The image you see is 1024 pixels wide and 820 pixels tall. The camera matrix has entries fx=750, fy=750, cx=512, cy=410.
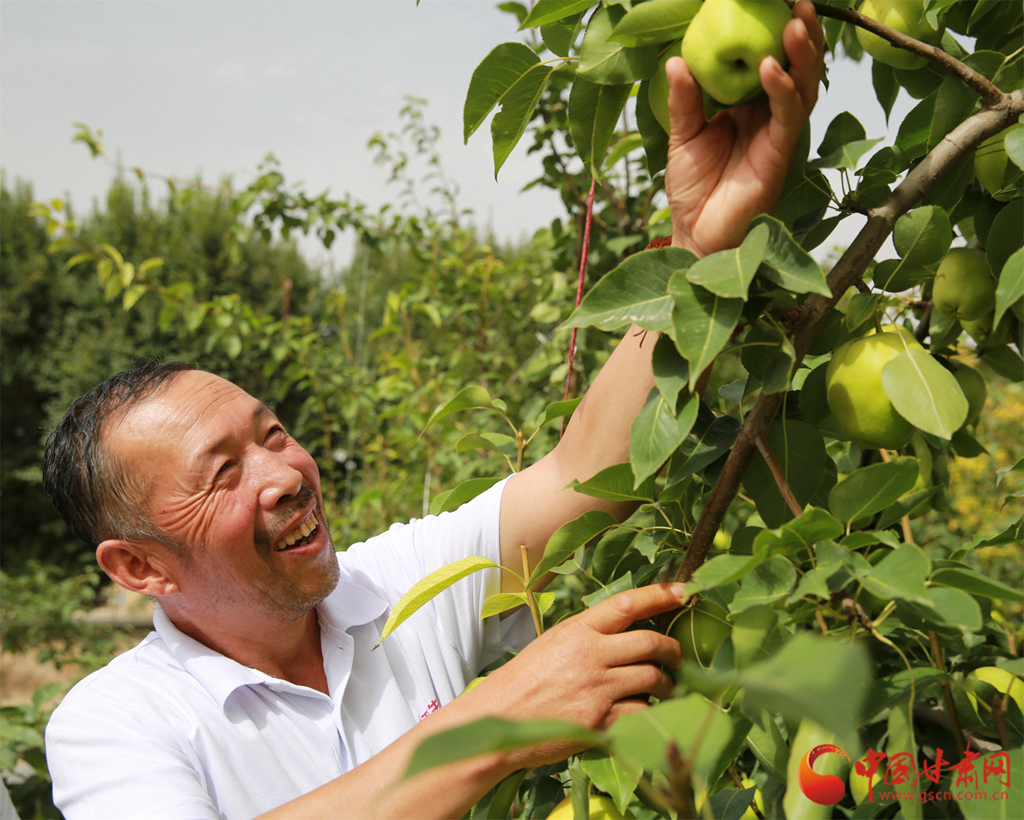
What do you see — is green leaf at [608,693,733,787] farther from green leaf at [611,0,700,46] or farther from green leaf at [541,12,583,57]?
green leaf at [541,12,583,57]

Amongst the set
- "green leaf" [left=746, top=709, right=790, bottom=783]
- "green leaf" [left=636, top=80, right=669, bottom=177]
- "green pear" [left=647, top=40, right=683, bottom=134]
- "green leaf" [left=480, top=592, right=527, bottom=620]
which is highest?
"green pear" [left=647, top=40, right=683, bottom=134]

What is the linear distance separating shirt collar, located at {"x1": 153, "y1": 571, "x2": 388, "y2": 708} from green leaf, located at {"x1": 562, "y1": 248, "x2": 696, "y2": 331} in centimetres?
84

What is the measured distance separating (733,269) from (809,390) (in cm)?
27

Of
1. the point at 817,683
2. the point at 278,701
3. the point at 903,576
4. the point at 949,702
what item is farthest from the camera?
the point at 278,701

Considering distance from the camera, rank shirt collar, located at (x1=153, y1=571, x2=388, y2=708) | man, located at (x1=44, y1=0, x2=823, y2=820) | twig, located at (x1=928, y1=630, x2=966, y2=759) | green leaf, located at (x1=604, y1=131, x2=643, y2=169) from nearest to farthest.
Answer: twig, located at (x1=928, y1=630, x2=966, y2=759)
man, located at (x1=44, y1=0, x2=823, y2=820)
shirt collar, located at (x1=153, y1=571, x2=388, y2=708)
green leaf, located at (x1=604, y1=131, x2=643, y2=169)

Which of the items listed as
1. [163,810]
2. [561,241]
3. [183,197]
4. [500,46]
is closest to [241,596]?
[163,810]

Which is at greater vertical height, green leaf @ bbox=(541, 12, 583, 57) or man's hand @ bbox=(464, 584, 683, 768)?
green leaf @ bbox=(541, 12, 583, 57)

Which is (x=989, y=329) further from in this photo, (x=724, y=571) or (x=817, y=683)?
(x=817, y=683)

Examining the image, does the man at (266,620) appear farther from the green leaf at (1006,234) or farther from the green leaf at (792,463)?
the green leaf at (1006,234)

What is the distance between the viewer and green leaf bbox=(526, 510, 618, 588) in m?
0.76

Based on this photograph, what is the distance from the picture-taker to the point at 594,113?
0.73 metres

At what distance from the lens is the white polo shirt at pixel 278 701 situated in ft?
3.16

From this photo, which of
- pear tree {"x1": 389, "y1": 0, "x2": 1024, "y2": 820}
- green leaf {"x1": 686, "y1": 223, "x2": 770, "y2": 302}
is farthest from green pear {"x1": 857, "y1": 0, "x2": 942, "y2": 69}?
green leaf {"x1": 686, "y1": 223, "x2": 770, "y2": 302}

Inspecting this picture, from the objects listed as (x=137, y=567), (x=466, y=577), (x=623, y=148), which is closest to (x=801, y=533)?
(x=466, y=577)
